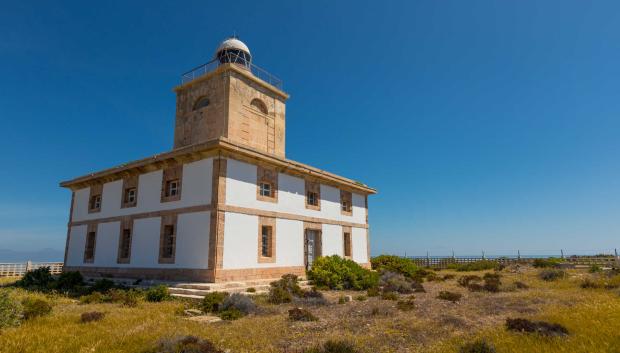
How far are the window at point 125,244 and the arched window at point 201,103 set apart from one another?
833cm

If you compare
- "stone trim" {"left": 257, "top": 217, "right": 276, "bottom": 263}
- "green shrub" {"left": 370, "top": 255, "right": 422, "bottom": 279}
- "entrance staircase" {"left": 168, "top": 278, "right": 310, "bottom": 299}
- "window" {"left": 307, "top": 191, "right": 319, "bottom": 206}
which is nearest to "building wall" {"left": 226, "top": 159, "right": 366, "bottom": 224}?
"window" {"left": 307, "top": 191, "right": 319, "bottom": 206}

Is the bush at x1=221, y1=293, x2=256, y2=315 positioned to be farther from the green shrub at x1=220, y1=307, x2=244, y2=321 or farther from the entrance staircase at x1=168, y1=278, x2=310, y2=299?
the entrance staircase at x1=168, y1=278, x2=310, y2=299

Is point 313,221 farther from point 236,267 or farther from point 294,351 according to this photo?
point 294,351

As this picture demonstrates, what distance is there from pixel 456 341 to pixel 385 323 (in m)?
2.22

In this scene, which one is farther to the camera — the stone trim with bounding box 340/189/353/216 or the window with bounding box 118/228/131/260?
the stone trim with bounding box 340/189/353/216

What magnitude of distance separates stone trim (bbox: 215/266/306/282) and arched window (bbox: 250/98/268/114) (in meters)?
10.2

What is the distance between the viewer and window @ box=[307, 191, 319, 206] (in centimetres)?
1984

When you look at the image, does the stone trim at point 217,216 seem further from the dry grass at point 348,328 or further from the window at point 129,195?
the window at point 129,195

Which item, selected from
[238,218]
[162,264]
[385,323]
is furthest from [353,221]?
[385,323]

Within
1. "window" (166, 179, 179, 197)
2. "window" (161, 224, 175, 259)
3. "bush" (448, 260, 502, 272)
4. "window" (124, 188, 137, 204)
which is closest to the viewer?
"window" (161, 224, 175, 259)

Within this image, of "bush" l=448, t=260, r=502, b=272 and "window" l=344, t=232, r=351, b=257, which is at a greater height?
"window" l=344, t=232, r=351, b=257

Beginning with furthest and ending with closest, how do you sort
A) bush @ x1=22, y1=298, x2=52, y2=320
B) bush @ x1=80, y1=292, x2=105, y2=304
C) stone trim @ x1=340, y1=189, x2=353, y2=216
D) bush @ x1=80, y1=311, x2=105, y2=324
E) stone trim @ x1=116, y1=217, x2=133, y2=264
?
stone trim @ x1=340, y1=189, x2=353, y2=216 → stone trim @ x1=116, y1=217, x2=133, y2=264 → bush @ x1=80, y1=292, x2=105, y2=304 → bush @ x1=22, y1=298, x2=52, y2=320 → bush @ x1=80, y1=311, x2=105, y2=324

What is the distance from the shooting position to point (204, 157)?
50.7 ft

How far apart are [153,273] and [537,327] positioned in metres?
14.6
